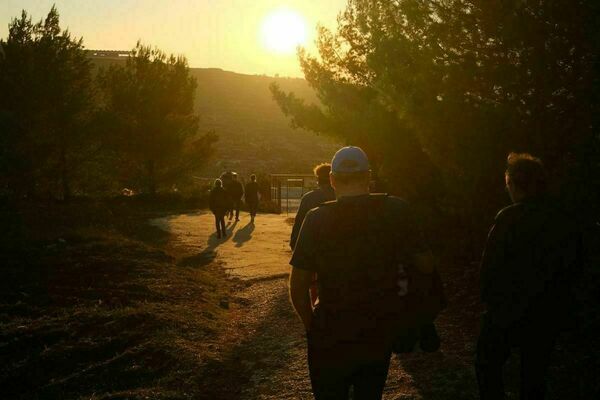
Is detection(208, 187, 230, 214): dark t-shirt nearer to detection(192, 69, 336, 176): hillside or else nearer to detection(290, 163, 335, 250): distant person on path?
detection(290, 163, 335, 250): distant person on path

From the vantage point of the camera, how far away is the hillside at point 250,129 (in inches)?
3116

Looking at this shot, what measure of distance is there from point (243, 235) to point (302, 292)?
1620 cm

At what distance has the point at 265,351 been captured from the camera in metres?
6.98

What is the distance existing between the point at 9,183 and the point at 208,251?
49.2ft

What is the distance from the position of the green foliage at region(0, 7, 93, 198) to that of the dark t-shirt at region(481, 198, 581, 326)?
25.2m

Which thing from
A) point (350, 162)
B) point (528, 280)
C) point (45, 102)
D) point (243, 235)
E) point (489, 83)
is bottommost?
point (243, 235)

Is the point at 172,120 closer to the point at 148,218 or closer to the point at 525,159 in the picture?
the point at 148,218

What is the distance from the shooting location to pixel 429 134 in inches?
333

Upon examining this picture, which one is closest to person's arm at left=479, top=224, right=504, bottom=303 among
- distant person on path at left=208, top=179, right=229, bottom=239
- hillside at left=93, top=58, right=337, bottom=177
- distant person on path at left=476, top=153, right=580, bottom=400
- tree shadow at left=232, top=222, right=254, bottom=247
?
distant person on path at left=476, top=153, right=580, bottom=400

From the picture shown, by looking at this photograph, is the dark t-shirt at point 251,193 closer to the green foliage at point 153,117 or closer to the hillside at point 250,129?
the green foliage at point 153,117

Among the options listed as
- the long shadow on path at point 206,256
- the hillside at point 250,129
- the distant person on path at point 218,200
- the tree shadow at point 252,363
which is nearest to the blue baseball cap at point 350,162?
the tree shadow at point 252,363

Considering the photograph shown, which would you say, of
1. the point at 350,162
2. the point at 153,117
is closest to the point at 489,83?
the point at 350,162

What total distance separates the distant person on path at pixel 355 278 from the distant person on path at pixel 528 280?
80 centimetres

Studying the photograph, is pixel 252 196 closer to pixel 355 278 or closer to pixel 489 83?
pixel 489 83
